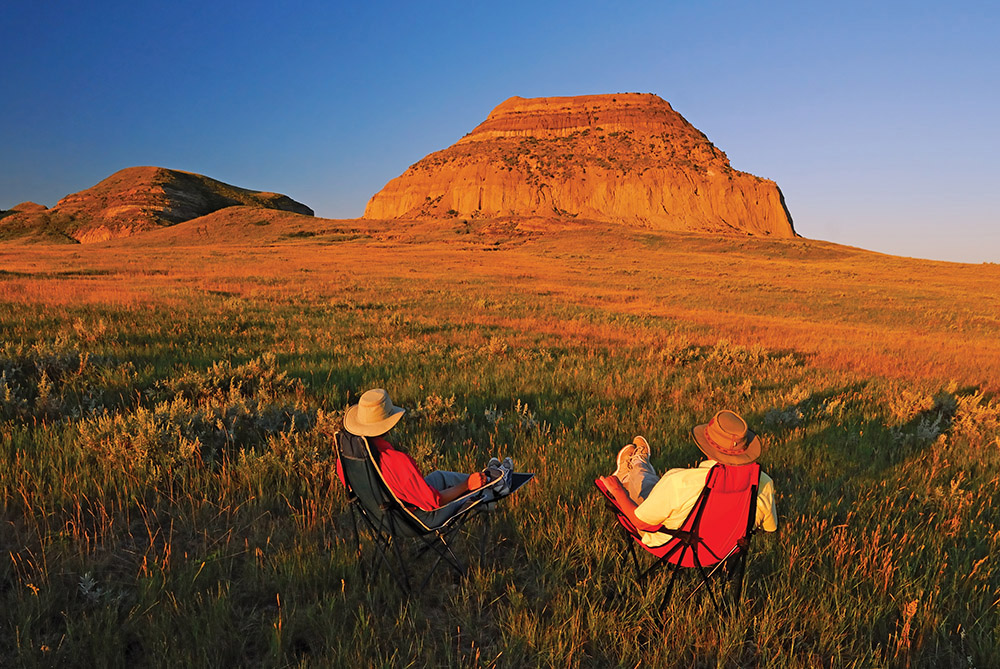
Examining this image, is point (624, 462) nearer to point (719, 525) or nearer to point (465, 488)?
point (719, 525)

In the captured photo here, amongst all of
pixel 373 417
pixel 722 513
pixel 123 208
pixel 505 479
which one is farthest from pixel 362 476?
pixel 123 208

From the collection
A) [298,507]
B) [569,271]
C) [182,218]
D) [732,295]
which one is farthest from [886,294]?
[182,218]

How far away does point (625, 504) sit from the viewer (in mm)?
2537

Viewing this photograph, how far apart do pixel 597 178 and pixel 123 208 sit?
118676 mm

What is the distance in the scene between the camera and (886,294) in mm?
26078

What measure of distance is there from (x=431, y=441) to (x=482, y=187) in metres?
124

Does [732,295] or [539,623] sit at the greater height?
[732,295]

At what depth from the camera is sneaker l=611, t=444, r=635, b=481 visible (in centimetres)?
308

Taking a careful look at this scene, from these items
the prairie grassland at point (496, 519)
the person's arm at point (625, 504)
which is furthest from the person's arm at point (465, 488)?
the person's arm at point (625, 504)

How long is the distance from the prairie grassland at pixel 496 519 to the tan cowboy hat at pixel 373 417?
0.83m

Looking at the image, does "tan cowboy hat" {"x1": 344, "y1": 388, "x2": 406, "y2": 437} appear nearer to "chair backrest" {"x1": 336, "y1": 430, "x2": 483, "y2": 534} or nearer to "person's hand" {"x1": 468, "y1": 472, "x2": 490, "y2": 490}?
"chair backrest" {"x1": 336, "y1": 430, "x2": 483, "y2": 534}

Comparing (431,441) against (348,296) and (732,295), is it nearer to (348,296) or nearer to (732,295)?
(348,296)

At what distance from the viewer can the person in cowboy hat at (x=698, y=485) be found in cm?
215

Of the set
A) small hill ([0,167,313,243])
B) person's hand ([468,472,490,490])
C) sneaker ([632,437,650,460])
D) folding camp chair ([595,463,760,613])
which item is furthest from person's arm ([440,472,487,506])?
small hill ([0,167,313,243])
